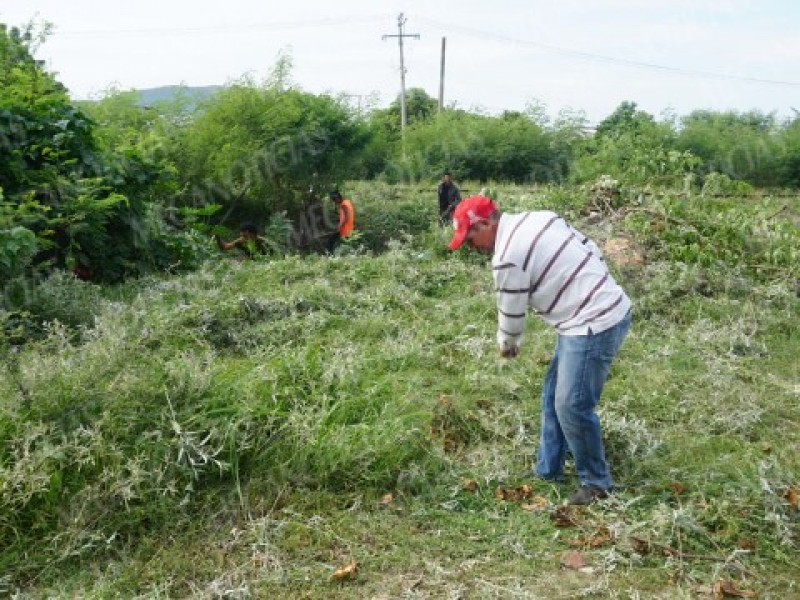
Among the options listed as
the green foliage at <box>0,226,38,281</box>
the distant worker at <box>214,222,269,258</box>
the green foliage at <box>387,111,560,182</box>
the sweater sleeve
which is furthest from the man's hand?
the green foliage at <box>387,111,560,182</box>

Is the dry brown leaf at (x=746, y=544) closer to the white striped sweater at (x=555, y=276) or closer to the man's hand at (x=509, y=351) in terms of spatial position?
the white striped sweater at (x=555, y=276)

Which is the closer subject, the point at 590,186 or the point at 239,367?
the point at 239,367

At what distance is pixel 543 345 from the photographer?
21.5 feet

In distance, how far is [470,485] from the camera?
169 inches

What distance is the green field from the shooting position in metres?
3.61

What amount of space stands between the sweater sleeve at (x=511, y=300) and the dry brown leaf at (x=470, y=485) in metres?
0.75

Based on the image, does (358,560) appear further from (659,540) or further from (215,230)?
(215,230)

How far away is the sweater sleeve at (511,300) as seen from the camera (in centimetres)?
391

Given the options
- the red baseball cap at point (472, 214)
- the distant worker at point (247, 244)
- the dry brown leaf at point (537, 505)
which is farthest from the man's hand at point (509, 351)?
the distant worker at point (247, 244)

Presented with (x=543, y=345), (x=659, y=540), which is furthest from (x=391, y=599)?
(x=543, y=345)

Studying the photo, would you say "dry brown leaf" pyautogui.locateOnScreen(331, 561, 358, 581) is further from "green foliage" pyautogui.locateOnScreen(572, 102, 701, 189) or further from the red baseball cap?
"green foliage" pyautogui.locateOnScreen(572, 102, 701, 189)

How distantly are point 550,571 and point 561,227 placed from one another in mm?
1590

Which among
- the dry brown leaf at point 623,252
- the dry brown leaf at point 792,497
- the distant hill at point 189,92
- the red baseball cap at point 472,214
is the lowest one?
the dry brown leaf at point 792,497

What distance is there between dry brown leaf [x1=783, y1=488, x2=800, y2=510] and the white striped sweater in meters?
1.23
